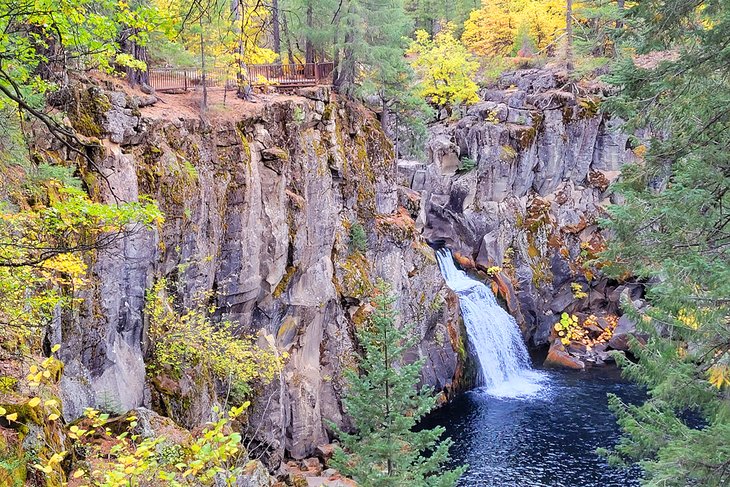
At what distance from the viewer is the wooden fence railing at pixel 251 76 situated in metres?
18.5

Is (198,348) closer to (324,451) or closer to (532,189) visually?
(324,451)

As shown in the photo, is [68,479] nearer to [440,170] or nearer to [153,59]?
[153,59]

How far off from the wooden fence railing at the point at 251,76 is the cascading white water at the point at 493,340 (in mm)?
12505

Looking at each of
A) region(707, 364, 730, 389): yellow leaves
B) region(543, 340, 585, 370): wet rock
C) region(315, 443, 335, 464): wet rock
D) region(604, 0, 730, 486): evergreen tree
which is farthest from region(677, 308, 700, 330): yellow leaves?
region(543, 340, 585, 370): wet rock

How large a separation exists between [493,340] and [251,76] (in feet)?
57.8

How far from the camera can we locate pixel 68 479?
7.61 meters

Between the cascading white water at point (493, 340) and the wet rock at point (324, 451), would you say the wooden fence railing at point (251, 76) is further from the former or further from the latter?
the wet rock at point (324, 451)

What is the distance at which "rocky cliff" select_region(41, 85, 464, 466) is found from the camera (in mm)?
13258

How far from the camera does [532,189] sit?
36125mm

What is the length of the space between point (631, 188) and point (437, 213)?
84.4 ft

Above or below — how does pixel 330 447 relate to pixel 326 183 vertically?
below

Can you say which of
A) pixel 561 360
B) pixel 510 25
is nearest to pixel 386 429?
pixel 561 360

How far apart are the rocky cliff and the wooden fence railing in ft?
3.47

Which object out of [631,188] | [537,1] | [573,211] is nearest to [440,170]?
[573,211]
